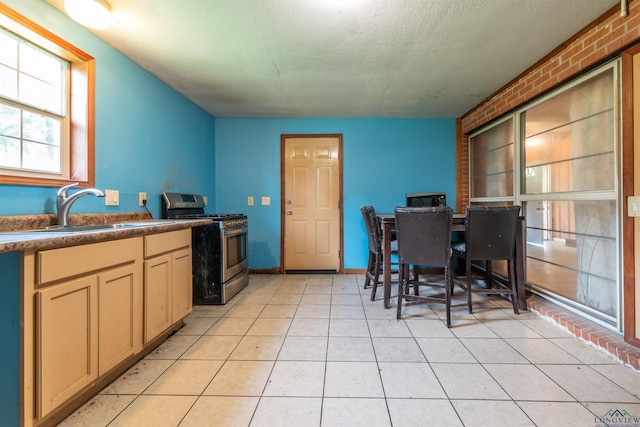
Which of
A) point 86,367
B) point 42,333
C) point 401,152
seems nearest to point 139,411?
point 86,367

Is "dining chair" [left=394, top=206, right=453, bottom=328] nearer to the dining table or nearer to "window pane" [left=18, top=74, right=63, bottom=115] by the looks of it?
the dining table

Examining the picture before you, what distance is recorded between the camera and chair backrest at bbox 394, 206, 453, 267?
2201 mm

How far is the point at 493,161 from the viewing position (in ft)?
10.9

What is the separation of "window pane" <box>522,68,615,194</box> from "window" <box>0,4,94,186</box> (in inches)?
147

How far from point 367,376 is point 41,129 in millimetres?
2596

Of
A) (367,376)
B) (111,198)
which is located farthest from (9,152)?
(367,376)

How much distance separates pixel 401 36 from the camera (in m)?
2.04

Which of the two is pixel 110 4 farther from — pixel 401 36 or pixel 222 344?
pixel 222 344

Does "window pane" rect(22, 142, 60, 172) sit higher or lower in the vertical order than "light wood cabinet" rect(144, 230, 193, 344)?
higher

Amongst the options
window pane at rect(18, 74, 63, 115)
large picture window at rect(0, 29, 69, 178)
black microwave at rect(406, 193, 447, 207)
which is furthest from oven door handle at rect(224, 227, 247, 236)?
black microwave at rect(406, 193, 447, 207)

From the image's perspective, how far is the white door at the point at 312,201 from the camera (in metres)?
3.92

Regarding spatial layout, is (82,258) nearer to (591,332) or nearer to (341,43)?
(341,43)

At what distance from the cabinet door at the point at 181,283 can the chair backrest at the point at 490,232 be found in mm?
2387

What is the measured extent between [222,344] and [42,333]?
3.43ft
